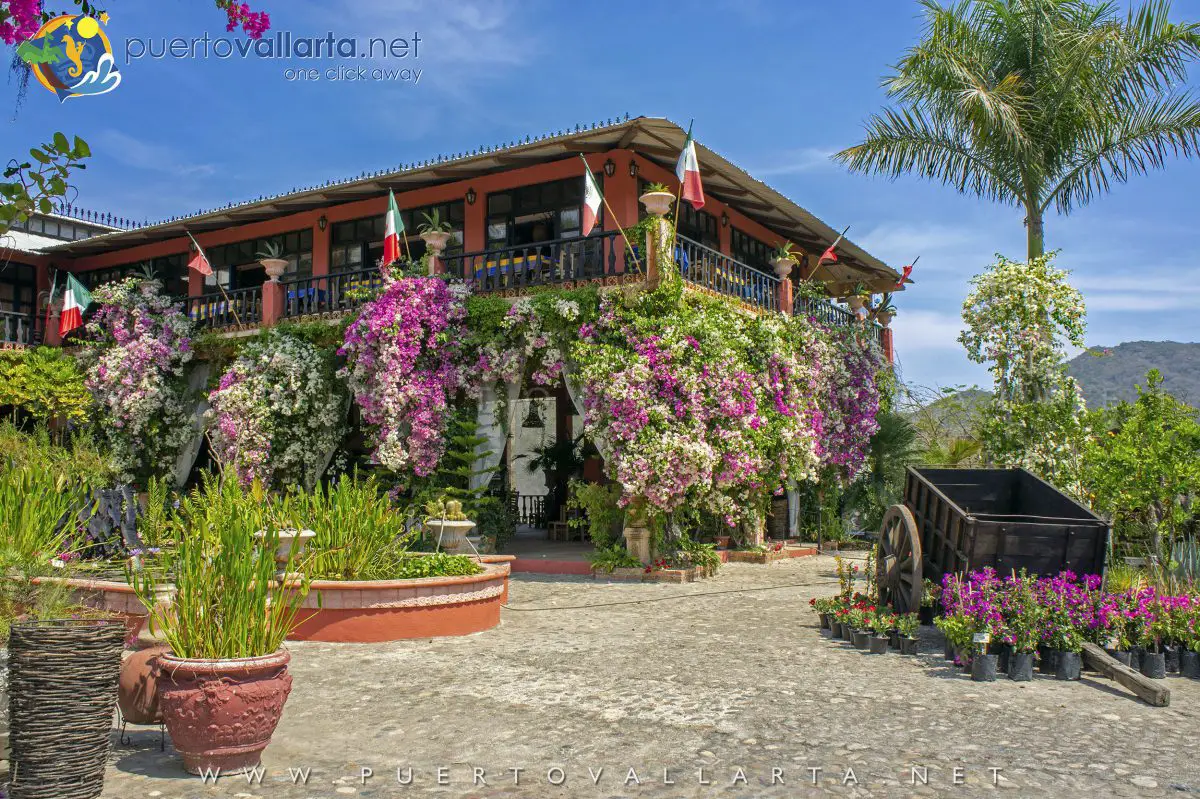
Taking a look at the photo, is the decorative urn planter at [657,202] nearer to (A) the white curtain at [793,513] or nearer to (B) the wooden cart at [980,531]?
(B) the wooden cart at [980,531]

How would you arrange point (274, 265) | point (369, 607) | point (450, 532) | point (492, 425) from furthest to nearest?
point (274, 265) < point (492, 425) < point (450, 532) < point (369, 607)

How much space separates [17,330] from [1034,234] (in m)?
22.7

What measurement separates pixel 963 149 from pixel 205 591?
15314 millimetres

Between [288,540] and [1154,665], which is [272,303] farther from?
[1154,665]

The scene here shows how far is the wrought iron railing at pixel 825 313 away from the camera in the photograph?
18.1 meters

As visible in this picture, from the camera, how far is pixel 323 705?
635cm

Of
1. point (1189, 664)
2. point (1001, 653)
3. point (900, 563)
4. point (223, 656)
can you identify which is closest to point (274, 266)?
point (900, 563)

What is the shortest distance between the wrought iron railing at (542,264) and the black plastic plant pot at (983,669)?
8.42 meters

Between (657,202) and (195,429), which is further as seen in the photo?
(195,429)

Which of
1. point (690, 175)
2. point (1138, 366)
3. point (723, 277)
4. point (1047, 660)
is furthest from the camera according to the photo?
point (1138, 366)

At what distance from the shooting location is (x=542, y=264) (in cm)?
1552

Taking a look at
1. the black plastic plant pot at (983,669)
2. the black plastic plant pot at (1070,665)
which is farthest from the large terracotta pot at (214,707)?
the black plastic plant pot at (1070,665)

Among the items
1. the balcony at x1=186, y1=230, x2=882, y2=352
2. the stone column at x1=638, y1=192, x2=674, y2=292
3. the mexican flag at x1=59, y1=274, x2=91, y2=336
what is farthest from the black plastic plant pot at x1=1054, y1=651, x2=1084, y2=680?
the mexican flag at x1=59, y1=274, x2=91, y2=336

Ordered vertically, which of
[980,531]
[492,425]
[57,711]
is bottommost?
[57,711]
